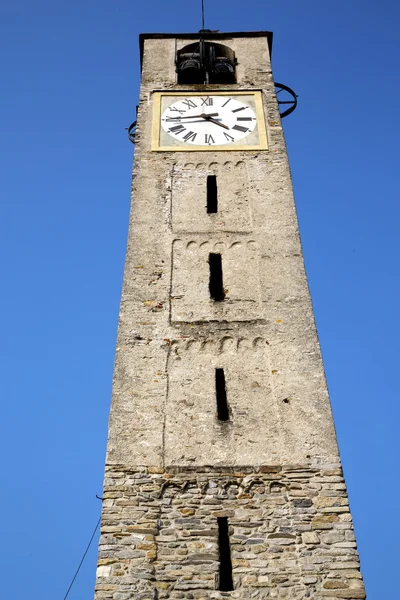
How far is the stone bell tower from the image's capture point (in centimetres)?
805

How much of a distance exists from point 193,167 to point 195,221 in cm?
158

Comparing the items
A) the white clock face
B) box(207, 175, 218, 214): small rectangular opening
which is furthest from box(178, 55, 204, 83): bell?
box(207, 175, 218, 214): small rectangular opening

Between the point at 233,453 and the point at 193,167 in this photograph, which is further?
the point at 193,167

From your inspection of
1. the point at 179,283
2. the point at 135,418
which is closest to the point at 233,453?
the point at 135,418

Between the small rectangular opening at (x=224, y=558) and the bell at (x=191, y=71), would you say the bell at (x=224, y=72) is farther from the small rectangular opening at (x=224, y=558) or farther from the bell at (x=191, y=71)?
the small rectangular opening at (x=224, y=558)

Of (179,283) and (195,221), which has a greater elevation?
(195,221)

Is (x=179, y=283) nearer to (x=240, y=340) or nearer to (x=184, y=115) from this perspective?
(x=240, y=340)

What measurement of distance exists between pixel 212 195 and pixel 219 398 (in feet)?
14.4

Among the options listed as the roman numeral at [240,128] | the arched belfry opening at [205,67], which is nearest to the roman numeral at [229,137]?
the roman numeral at [240,128]

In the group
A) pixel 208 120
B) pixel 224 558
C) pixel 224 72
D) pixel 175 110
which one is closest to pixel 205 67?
pixel 224 72

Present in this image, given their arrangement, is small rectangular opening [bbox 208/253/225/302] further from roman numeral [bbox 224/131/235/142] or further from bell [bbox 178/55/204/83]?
bell [bbox 178/55/204/83]

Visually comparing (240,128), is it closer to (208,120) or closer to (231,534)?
(208,120)

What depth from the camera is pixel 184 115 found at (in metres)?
14.6

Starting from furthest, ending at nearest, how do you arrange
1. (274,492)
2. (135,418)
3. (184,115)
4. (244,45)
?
(244,45) → (184,115) → (135,418) → (274,492)
